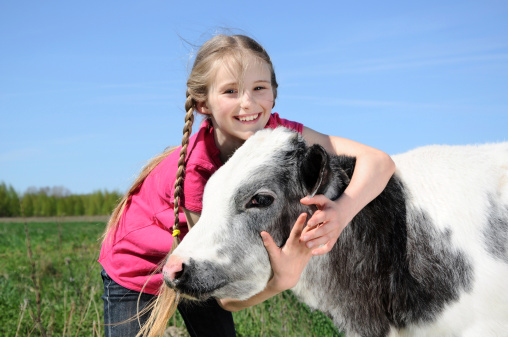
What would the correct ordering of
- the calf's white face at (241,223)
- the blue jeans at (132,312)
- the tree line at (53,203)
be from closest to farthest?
the calf's white face at (241,223)
the blue jeans at (132,312)
the tree line at (53,203)

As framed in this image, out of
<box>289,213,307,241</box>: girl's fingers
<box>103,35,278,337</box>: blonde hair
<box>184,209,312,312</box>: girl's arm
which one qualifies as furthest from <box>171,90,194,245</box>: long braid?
<box>289,213,307,241</box>: girl's fingers

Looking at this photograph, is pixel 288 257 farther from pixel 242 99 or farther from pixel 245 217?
pixel 242 99

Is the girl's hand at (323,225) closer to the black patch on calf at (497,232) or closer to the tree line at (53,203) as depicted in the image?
the black patch on calf at (497,232)

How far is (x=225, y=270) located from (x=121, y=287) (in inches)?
48.0

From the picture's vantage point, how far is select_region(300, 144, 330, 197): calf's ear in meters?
2.91

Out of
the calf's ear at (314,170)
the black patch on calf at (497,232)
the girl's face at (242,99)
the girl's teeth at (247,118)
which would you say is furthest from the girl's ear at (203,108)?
the black patch on calf at (497,232)

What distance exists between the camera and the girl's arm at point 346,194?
2.79 meters

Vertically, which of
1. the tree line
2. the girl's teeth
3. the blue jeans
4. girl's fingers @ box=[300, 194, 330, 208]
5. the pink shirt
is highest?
the girl's teeth

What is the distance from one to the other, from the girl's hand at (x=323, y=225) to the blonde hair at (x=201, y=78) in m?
0.91

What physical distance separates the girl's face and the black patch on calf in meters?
1.65

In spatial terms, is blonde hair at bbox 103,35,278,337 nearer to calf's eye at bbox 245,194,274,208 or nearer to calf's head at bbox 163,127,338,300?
calf's head at bbox 163,127,338,300

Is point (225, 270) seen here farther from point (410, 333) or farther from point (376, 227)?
point (410, 333)

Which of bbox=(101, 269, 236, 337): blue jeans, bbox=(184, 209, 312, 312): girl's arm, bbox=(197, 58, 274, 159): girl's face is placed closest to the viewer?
bbox=(184, 209, 312, 312): girl's arm

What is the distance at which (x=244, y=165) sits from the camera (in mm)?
3027
